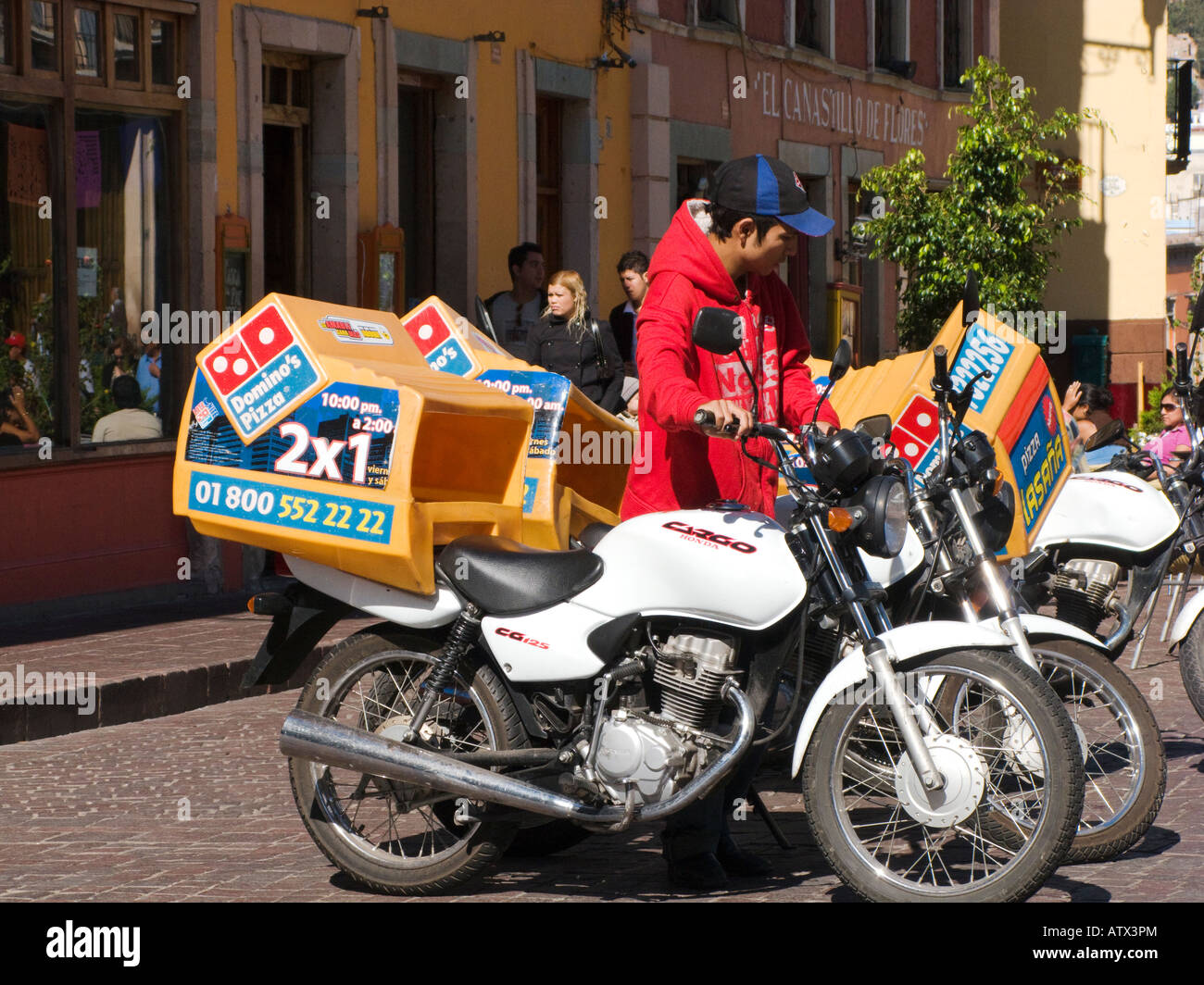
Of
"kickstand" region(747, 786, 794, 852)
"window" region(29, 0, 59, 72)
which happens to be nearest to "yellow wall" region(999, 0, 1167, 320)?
"window" region(29, 0, 59, 72)

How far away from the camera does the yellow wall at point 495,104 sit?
12547mm

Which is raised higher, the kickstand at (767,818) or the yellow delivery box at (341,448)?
the yellow delivery box at (341,448)

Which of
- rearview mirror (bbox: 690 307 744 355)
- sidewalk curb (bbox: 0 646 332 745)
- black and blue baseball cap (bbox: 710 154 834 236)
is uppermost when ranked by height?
black and blue baseball cap (bbox: 710 154 834 236)

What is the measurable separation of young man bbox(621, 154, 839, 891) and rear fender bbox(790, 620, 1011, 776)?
419 mm

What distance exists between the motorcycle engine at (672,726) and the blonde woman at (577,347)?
651cm

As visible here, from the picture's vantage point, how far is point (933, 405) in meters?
6.70

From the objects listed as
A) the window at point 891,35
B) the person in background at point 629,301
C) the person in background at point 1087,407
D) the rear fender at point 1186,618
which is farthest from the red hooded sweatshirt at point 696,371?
the window at point 891,35

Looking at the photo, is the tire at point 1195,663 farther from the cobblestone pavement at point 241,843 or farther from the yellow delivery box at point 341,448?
the yellow delivery box at point 341,448

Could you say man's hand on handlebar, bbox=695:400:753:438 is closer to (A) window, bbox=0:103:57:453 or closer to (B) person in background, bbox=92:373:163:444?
(A) window, bbox=0:103:57:453

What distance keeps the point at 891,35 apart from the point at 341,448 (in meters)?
20.5

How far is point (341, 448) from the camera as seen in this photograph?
5.37m

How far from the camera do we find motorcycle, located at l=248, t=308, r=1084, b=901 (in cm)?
490

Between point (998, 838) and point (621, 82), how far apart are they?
13251mm

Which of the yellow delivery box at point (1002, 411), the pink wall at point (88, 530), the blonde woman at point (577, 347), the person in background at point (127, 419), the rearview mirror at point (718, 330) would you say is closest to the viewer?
the rearview mirror at point (718, 330)
